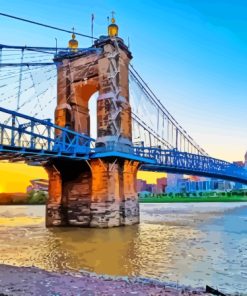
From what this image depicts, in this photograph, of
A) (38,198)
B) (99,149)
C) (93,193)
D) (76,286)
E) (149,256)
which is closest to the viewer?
(76,286)

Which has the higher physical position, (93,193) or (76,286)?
(93,193)

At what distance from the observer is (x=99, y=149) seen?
29000 millimetres

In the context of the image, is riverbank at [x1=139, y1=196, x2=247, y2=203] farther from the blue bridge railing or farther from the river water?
the river water

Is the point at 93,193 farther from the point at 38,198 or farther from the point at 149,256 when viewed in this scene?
the point at 38,198

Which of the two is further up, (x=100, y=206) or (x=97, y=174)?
(x=97, y=174)

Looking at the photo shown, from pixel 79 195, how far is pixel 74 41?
641 inches

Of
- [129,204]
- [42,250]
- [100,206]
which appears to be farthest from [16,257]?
[129,204]

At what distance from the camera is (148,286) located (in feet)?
28.3

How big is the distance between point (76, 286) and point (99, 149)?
20.9 m

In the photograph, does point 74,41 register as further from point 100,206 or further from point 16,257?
point 16,257

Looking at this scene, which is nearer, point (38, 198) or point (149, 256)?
point (149, 256)

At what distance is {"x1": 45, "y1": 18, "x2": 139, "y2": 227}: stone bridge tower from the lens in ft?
93.9

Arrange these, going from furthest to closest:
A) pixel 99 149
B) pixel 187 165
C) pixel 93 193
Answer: pixel 187 165 → pixel 99 149 → pixel 93 193

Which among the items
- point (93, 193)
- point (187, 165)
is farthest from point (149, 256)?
point (187, 165)
